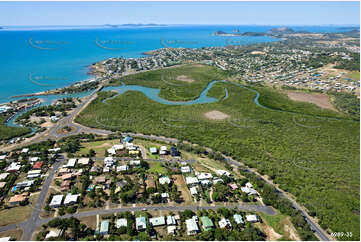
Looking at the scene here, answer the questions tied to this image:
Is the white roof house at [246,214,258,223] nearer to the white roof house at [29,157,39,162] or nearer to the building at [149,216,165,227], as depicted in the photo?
the building at [149,216,165,227]

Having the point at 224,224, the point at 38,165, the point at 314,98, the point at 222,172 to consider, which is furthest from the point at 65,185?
the point at 314,98

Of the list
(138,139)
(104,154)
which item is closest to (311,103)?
(138,139)

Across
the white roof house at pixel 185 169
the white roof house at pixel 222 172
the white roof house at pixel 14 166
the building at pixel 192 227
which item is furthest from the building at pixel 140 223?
the white roof house at pixel 14 166

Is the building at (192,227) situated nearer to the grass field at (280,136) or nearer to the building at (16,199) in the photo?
the grass field at (280,136)

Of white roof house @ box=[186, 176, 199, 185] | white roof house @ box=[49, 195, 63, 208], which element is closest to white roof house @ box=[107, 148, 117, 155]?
white roof house @ box=[49, 195, 63, 208]

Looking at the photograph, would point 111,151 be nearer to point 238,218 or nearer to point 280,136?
point 238,218

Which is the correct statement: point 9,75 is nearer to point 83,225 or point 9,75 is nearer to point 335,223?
point 83,225
